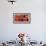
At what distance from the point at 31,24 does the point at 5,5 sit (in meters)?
1.30

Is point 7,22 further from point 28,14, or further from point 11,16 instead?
point 28,14

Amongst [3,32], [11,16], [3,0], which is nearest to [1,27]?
[3,32]

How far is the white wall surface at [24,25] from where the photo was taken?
567 cm

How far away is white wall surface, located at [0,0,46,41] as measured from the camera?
567cm

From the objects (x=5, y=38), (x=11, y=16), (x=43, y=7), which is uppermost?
(x=43, y=7)

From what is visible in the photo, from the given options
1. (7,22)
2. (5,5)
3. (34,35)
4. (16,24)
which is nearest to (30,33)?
(34,35)

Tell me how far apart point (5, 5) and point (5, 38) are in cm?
133

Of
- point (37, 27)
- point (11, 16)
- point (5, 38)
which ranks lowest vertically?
point (5, 38)

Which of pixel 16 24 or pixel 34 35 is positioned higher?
pixel 16 24

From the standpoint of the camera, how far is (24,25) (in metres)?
5.70

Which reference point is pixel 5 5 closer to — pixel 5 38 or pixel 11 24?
pixel 11 24

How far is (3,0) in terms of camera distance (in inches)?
225

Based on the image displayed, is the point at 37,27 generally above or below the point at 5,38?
above

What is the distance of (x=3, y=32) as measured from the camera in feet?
18.8
